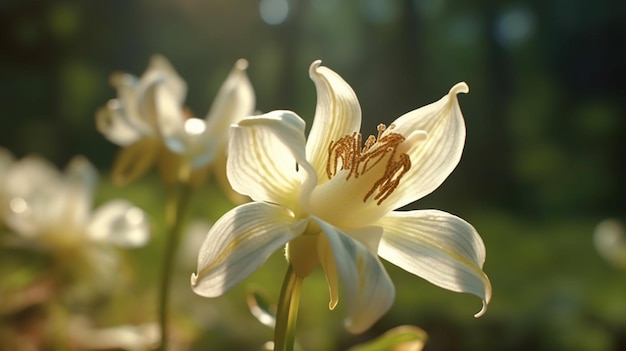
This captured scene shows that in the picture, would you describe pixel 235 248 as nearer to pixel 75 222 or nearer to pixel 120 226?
pixel 120 226

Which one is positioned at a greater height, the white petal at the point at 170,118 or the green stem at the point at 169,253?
the white petal at the point at 170,118

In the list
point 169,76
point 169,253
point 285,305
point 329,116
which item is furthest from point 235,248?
point 169,76

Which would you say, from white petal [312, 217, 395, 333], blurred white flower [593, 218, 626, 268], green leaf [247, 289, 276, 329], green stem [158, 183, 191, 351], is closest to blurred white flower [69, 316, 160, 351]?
green stem [158, 183, 191, 351]

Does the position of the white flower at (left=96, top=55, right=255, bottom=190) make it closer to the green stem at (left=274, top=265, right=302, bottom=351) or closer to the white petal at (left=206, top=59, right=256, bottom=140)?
the white petal at (left=206, top=59, right=256, bottom=140)

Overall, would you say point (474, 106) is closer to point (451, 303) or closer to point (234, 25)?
point (234, 25)

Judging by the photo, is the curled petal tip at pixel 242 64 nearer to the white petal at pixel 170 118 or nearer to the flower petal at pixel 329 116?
the white petal at pixel 170 118

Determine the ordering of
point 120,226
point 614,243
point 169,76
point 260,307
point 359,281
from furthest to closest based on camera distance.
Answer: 1. point 614,243
2. point 120,226
3. point 169,76
4. point 260,307
5. point 359,281

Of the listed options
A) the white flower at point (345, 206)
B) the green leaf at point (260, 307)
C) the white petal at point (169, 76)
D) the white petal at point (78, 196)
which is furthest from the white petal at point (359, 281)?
the white petal at point (78, 196)

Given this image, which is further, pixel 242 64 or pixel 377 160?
pixel 242 64
